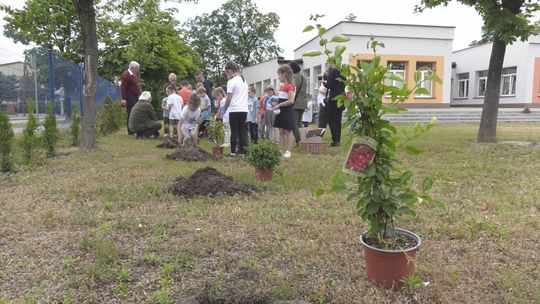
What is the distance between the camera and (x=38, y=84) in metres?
10.4

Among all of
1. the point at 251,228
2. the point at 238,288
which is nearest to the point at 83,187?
the point at 251,228

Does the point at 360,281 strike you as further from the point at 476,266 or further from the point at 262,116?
the point at 262,116

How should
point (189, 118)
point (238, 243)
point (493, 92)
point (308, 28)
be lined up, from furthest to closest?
point (493, 92) < point (189, 118) < point (238, 243) < point (308, 28)

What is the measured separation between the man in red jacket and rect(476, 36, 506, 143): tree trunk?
912cm

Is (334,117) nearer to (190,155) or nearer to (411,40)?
(190,155)

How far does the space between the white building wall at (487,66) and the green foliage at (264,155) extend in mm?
30217

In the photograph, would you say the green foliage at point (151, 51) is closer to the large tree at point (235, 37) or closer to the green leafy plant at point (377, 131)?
the green leafy plant at point (377, 131)

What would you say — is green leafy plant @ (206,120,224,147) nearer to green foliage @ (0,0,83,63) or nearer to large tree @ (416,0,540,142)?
large tree @ (416,0,540,142)

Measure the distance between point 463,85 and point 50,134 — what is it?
36.5 m

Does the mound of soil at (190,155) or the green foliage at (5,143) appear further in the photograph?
the mound of soil at (190,155)

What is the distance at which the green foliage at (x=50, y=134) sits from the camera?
7.79 metres

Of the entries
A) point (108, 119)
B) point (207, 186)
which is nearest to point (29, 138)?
point (207, 186)

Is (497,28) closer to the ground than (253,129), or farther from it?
farther from it

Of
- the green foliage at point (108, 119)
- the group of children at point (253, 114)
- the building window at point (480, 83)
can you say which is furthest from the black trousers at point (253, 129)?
the building window at point (480, 83)
